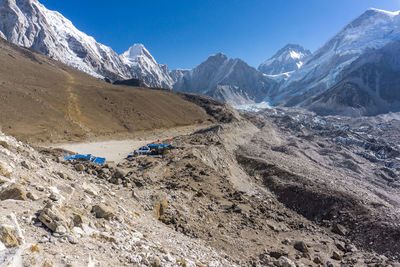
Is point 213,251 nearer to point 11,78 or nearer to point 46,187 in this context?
point 46,187

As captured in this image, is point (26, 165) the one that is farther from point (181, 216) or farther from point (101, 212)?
point (181, 216)

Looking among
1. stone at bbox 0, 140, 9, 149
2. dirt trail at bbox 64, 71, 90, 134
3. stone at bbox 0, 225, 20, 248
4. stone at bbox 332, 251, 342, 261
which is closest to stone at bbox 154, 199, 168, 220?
stone at bbox 0, 140, 9, 149

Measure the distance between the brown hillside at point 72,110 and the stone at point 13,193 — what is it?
37.1m

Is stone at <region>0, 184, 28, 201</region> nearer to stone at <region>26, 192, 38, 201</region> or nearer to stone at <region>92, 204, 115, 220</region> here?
stone at <region>26, 192, 38, 201</region>

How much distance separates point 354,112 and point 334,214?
14517cm

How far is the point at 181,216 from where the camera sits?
41.7 ft

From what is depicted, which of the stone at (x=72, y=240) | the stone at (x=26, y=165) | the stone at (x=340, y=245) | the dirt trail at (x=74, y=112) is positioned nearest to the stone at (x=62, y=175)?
the stone at (x=26, y=165)

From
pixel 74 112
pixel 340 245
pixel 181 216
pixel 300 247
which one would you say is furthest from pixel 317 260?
pixel 74 112

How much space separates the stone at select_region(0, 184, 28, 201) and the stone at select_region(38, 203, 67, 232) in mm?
975

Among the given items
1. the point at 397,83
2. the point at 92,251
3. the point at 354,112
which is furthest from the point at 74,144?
the point at 397,83

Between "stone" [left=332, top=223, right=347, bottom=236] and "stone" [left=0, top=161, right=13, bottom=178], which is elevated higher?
"stone" [left=0, top=161, right=13, bottom=178]

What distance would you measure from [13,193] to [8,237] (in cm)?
232

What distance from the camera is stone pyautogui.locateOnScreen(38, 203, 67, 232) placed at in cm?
538

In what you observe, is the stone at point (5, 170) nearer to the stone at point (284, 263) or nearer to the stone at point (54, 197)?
the stone at point (54, 197)
